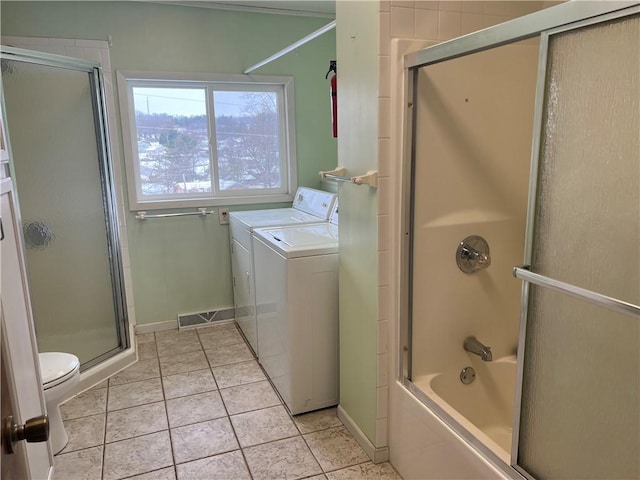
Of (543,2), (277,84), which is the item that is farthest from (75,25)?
(543,2)

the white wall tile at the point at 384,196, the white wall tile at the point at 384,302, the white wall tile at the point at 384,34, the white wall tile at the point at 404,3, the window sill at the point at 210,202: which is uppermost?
the white wall tile at the point at 404,3

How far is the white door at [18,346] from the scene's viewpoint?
3.15 feet

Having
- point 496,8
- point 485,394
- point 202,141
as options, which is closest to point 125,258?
point 202,141

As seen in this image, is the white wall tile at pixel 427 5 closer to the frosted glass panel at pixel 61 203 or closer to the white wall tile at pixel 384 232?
the white wall tile at pixel 384 232

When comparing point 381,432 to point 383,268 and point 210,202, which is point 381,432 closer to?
point 383,268

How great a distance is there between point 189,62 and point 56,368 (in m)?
2.13

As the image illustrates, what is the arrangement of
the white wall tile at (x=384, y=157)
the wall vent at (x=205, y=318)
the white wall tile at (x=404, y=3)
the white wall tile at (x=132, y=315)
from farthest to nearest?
the wall vent at (x=205, y=318)
the white wall tile at (x=132, y=315)
the white wall tile at (x=384, y=157)
the white wall tile at (x=404, y=3)

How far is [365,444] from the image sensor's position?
82.4 inches

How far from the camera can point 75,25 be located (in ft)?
9.60

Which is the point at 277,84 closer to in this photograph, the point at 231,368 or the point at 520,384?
the point at 231,368

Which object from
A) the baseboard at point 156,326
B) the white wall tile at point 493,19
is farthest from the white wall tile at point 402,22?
the baseboard at point 156,326

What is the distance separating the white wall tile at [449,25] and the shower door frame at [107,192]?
2.01 m

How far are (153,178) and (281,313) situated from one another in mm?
1650

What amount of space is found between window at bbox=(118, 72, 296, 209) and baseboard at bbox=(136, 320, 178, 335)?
88 cm
